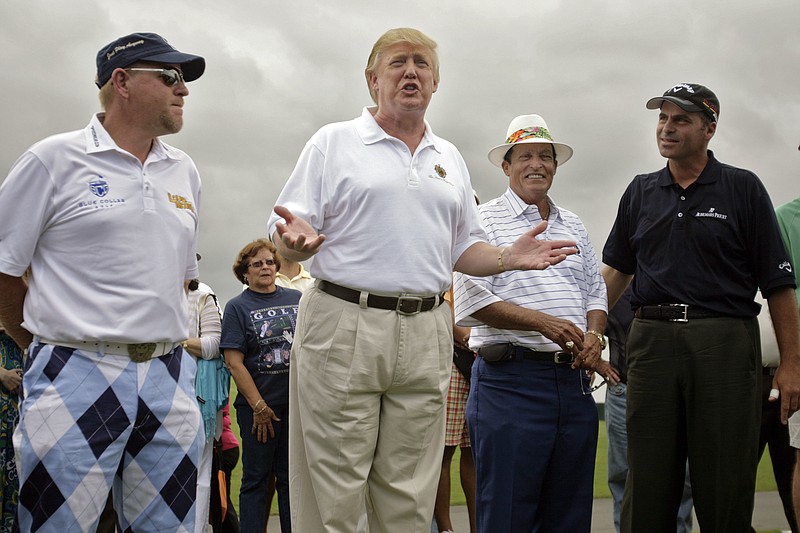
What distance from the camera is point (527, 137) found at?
4625 millimetres

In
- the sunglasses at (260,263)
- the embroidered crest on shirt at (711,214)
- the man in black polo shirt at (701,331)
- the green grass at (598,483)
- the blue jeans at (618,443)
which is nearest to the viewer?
the man in black polo shirt at (701,331)

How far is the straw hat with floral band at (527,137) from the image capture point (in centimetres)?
462

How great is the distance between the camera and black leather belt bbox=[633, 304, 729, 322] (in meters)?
3.99

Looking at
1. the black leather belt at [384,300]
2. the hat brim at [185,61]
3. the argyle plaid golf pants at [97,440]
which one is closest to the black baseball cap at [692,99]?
the black leather belt at [384,300]

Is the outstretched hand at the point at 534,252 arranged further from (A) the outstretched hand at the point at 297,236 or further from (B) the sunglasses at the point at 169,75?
(B) the sunglasses at the point at 169,75

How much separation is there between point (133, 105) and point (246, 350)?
10.3 ft

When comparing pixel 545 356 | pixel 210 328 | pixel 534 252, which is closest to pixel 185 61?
pixel 534 252

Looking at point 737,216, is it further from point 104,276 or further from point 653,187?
point 104,276

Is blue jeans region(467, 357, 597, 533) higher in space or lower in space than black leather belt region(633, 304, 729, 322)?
lower

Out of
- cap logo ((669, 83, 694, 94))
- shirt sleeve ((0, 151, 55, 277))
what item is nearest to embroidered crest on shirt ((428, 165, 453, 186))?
shirt sleeve ((0, 151, 55, 277))

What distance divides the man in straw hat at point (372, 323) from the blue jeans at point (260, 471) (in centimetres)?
252

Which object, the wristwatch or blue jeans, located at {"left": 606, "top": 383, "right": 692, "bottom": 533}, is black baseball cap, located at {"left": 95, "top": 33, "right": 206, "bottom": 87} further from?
blue jeans, located at {"left": 606, "top": 383, "right": 692, "bottom": 533}

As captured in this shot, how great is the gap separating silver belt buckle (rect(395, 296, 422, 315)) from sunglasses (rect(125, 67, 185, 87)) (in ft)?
3.90

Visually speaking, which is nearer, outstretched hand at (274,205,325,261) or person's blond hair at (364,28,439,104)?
outstretched hand at (274,205,325,261)
